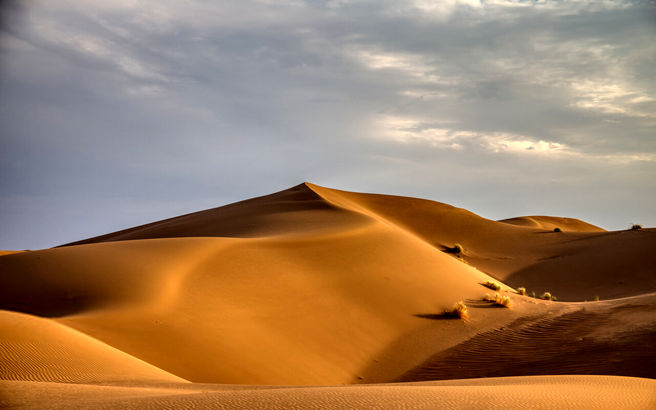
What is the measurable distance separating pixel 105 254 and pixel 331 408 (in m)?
12.6

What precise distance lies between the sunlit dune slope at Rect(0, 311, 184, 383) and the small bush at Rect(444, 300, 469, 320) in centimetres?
963

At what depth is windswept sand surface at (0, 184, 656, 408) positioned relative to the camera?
614 centimetres

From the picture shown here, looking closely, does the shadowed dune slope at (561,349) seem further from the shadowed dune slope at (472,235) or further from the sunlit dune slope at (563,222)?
the sunlit dune slope at (563,222)

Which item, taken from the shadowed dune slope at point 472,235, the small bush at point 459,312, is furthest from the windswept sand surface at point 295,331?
the shadowed dune slope at point 472,235

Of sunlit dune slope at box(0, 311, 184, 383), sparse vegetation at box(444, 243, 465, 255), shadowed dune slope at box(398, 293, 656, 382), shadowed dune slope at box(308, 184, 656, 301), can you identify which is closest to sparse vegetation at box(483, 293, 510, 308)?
shadowed dune slope at box(398, 293, 656, 382)

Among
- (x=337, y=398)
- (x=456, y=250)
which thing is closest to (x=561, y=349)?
(x=337, y=398)

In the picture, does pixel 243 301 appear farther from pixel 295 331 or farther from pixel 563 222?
pixel 563 222

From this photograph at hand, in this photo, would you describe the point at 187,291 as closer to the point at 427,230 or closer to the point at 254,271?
the point at 254,271

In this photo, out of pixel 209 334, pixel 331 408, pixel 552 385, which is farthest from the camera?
pixel 209 334

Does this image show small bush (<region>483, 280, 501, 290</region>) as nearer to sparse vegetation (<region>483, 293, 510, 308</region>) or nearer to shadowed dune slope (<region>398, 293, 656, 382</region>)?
sparse vegetation (<region>483, 293, 510, 308</region>)

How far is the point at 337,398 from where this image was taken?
5.29 metres

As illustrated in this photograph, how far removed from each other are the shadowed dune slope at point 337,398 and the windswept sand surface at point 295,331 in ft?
0.09

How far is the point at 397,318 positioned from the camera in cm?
1540

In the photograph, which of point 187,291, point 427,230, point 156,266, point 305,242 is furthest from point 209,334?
point 427,230
